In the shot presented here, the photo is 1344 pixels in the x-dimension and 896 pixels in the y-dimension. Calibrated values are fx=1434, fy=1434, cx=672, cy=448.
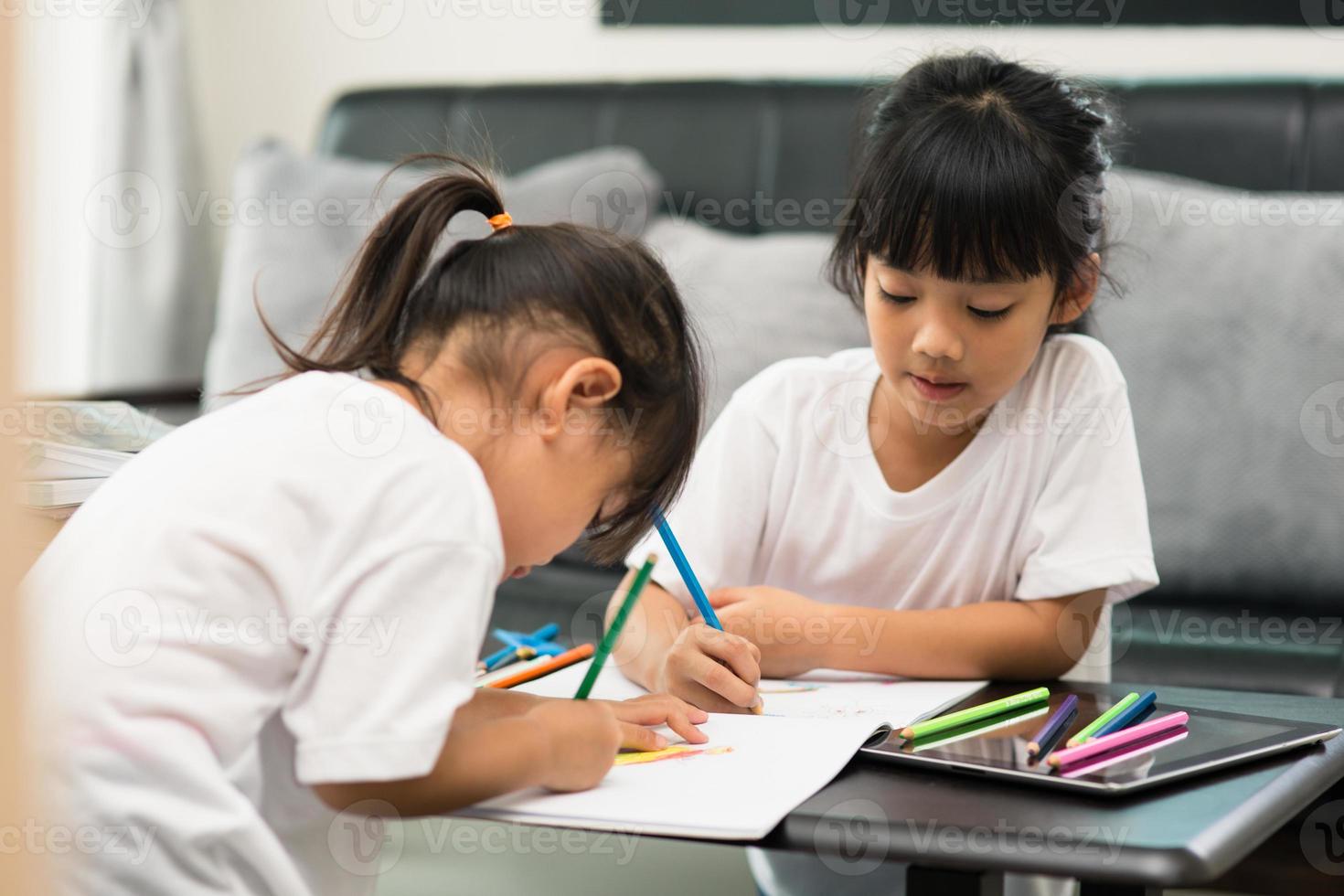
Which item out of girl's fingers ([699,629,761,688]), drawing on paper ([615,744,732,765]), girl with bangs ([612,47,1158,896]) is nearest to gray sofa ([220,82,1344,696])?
girl with bangs ([612,47,1158,896])

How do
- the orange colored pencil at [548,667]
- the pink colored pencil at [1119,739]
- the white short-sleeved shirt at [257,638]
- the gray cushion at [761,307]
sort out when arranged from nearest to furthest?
the white short-sleeved shirt at [257,638], the pink colored pencil at [1119,739], the orange colored pencil at [548,667], the gray cushion at [761,307]

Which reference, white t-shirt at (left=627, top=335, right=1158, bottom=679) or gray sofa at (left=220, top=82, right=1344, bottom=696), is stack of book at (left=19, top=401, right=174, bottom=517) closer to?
white t-shirt at (left=627, top=335, right=1158, bottom=679)

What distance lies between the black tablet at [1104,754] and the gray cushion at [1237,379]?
0.86 metres

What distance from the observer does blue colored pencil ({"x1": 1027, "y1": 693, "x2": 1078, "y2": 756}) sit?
85 centimetres

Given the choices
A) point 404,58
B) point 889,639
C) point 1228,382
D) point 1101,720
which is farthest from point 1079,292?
point 404,58

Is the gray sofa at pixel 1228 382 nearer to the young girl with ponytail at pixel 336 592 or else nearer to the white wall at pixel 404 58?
the white wall at pixel 404 58

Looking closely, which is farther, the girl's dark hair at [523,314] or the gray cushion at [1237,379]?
the gray cushion at [1237,379]

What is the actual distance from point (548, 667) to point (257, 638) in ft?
1.28

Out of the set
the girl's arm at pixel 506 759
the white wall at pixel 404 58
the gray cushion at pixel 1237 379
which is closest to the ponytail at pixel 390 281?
the girl's arm at pixel 506 759

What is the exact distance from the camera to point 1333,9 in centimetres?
216

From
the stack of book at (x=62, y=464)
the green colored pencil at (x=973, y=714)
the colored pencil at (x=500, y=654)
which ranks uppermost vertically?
the stack of book at (x=62, y=464)

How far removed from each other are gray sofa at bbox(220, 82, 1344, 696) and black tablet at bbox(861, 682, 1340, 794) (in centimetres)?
66

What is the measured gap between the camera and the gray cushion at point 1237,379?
1750mm

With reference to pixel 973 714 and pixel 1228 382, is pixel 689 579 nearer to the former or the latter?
pixel 973 714
